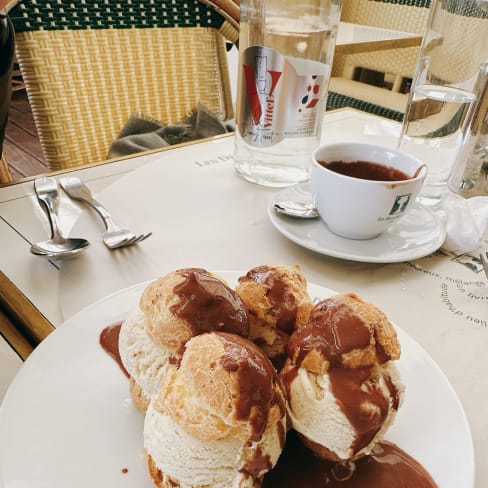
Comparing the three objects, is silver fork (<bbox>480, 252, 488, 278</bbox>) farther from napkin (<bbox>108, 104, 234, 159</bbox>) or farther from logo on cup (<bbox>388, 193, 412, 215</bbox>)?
napkin (<bbox>108, 104, 234, 159</bbox>)

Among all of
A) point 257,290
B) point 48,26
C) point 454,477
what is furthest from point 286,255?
point 48,26

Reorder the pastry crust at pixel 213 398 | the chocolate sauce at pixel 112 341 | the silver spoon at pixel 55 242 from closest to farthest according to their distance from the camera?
the pastry crust at pixel 213 398 → the chocolate sauce at pixel 112 341 → the silver spoon at pixel 55 242

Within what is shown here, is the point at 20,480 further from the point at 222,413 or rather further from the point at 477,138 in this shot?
the point at 477,138

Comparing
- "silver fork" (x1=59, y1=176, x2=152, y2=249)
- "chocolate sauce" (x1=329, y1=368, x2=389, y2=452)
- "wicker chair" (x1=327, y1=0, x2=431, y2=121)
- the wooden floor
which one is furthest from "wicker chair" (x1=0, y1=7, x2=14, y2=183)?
"wicker chair" (x1=327, y1=0, x2=431, y2=121)

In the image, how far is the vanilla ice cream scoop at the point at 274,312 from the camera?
1.30 feet

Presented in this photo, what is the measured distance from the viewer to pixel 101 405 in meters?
0.38

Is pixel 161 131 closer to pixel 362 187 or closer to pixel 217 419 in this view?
pixel 362 187

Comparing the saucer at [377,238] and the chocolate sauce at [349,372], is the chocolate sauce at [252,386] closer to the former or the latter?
the chocolate sauce at [349,372]

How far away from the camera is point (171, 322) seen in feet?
1.15

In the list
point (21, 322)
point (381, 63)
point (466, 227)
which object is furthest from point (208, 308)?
point (381, 63)

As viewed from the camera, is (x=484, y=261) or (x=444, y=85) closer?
(x=484, y=261)

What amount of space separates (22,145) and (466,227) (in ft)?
9.31

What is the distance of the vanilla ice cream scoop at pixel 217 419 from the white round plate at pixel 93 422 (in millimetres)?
44

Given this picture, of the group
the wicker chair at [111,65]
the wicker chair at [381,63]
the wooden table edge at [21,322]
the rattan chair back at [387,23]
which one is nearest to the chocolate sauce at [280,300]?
the wooden table edge at [21,322]
